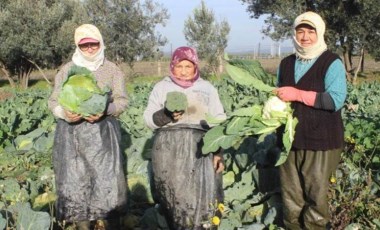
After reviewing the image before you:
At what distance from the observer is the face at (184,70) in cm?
331

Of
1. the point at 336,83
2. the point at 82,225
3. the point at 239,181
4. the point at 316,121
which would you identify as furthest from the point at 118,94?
the point at 239,181

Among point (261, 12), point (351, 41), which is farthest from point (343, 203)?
point (261, 12)

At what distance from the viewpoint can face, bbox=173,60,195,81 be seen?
3.31 m

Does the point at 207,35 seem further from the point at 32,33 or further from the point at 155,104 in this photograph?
the point at 155,104

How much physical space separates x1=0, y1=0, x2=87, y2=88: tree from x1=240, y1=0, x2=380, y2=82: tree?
12.6 meters

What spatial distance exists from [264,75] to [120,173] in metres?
1.32

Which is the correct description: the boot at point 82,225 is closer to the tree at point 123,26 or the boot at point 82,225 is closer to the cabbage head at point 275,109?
the cabbage head at point 275,109

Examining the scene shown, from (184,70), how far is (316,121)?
1.00 meters

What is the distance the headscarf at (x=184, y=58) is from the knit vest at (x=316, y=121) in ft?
2.31

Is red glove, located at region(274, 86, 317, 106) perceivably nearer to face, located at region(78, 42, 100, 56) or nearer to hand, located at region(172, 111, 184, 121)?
hand, located at region(172, 111, 184, 121)

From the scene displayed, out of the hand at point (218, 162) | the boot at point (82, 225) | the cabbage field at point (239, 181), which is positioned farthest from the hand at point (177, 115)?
the boot at point (82, 225)

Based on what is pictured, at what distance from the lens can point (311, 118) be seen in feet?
10.6

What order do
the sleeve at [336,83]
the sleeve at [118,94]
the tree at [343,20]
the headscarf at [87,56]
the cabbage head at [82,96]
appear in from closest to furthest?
the sleeve at [336,83]
the cabbage head at [82,96]
the headscarf at [87,56]
the sleeve at [118,94]
the tree at [343,20]

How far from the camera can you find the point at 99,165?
3.46 metres
